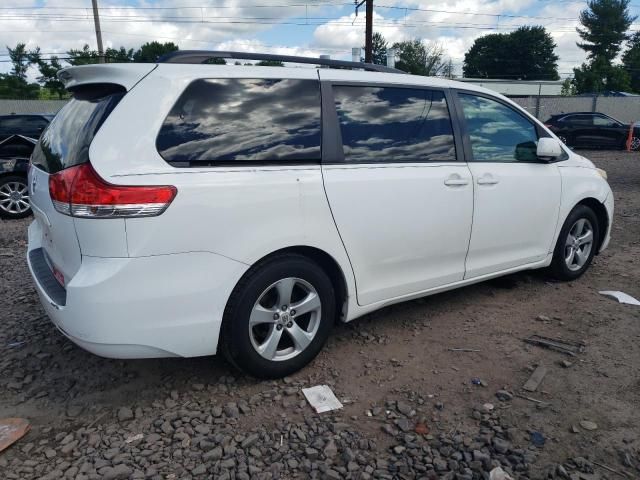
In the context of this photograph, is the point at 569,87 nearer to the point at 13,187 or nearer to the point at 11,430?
the point at 13,187

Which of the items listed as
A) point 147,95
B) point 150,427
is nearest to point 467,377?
point 150,427

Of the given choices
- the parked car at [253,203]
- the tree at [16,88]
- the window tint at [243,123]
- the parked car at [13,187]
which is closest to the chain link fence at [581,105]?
the parked car at [13,187]

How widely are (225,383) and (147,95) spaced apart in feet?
5.42

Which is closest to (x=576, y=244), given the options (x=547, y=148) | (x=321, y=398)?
(x=547, y=148)

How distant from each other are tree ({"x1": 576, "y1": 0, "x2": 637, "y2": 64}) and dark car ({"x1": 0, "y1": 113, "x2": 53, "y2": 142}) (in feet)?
222

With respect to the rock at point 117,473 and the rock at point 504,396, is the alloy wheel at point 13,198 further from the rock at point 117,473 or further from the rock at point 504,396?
the rock at point 504,396

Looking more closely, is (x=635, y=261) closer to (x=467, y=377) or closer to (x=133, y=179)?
(x=467, y=377)

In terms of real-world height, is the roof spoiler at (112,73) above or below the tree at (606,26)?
below

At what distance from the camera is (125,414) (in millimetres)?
2752

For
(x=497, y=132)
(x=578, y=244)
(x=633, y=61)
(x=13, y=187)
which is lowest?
(x=13, y=187)

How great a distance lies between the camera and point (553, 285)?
15.4ft

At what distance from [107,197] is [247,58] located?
4.23ft

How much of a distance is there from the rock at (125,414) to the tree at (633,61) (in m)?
74.8

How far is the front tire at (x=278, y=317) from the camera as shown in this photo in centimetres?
275
